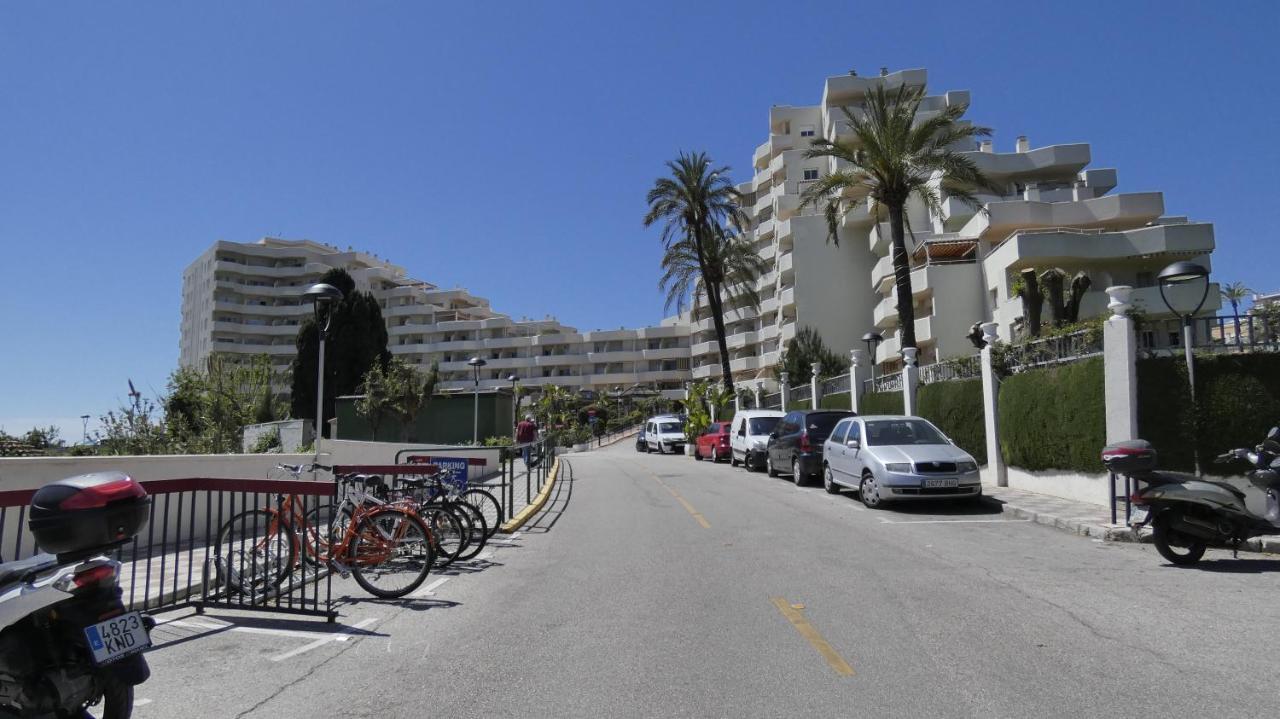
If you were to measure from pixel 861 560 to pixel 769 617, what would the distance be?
120 inches

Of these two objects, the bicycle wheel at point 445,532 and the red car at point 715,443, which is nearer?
the bicycle wheel at point 445,532

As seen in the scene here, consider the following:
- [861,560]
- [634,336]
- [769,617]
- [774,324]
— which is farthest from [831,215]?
[634,336]

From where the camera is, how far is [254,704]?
4.74m

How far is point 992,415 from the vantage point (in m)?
17.8

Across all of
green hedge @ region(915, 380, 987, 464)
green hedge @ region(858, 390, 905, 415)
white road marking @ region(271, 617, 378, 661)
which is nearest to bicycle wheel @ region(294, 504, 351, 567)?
white road marking @ region(271, 617, 378, 661)

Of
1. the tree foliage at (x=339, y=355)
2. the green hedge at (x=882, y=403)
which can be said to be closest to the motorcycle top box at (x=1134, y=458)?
the green hedge at (x=882, y=403)

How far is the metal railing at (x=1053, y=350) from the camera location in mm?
14367

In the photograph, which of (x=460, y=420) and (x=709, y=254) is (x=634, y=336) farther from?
(x=460, y=420)

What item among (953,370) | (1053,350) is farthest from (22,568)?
(953,370)

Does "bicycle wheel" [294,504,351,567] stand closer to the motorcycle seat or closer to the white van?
the motorcycle seat

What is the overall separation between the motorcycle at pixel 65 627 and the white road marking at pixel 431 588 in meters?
4.04

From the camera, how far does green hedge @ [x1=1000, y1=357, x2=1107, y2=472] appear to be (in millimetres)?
13883

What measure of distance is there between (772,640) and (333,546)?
4396 millimetres

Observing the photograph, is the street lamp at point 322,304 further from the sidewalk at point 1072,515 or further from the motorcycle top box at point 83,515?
the sidewalk at point 1072,515
